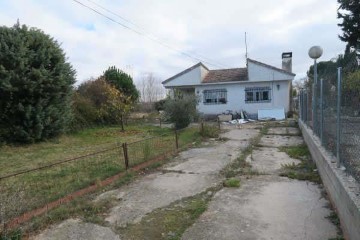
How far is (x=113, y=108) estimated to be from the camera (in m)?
16.4

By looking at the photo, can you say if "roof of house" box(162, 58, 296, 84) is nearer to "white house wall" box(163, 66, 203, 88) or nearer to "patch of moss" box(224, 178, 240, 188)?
"white house wall" box(163, 66, 203, 88)

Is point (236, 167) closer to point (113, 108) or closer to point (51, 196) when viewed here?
point (51, 196)

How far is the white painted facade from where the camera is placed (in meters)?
21.9

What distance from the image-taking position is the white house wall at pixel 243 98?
22.0 metres

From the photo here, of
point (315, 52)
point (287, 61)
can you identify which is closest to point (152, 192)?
point (315, 52)

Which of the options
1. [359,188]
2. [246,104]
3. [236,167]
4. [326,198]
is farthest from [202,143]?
[246,104]

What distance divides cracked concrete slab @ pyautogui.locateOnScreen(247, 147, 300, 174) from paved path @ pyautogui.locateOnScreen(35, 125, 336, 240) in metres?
0.02

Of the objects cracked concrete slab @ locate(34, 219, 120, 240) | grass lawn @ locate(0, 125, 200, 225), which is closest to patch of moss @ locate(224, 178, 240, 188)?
grass lawn @ locate(0, 125, 200, 225)

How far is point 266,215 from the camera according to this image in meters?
4.45

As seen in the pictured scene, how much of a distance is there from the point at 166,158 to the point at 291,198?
3.92 metres

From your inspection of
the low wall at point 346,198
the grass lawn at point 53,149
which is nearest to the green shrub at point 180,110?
the grass lawn at point 53,149

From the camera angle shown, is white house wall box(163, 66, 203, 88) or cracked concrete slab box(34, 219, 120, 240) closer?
cracked concrete slab box(34, 219, 120, 240)

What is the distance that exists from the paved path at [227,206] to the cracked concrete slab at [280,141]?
284 centimetres

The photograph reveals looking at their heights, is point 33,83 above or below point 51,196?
above
